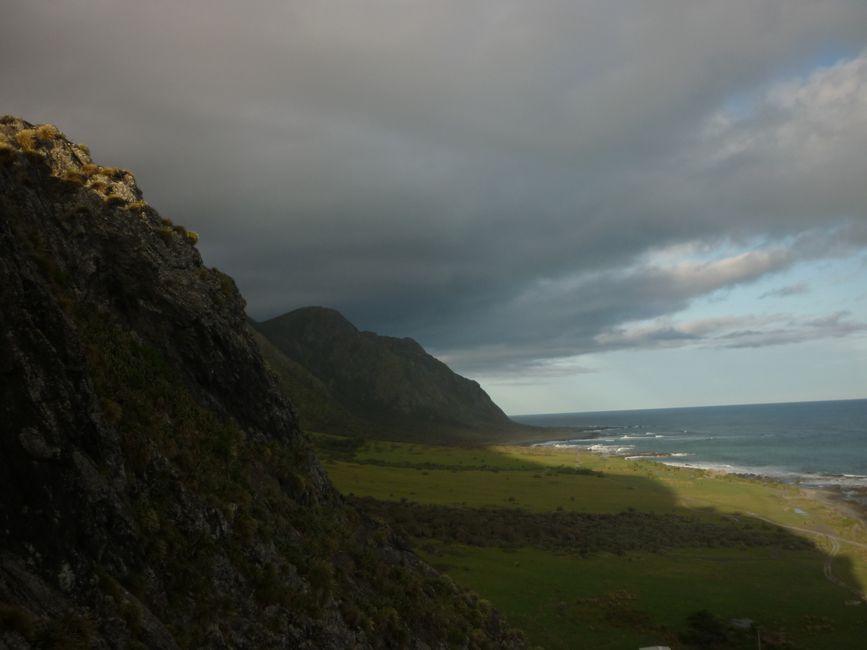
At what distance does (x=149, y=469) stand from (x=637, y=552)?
163 ft

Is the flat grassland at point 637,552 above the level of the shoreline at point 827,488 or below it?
above

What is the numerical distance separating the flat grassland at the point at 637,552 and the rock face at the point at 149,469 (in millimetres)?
12261

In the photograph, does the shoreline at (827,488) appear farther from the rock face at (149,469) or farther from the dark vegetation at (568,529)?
the rock face at (149,469)

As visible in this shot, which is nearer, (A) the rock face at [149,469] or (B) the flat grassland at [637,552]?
(A) the rock face at [149,469]

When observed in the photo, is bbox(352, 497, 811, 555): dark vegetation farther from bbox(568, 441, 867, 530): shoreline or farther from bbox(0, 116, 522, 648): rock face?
bbox(0, 116, 522, 648): rock face

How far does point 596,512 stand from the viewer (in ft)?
229

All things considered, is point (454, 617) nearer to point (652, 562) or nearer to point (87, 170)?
point (87, 170)

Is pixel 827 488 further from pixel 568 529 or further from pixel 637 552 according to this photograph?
pixel 568 529

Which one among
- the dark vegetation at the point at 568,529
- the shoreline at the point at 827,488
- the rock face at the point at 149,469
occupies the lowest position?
the shoreline at the point at 827,488

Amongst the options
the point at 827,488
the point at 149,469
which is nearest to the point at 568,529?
the point at 149,469

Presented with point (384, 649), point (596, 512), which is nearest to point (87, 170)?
point (384, 649)

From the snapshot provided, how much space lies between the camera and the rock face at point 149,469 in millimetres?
9773

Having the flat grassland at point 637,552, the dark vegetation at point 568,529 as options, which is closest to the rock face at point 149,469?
the flat grassland at point 637,552

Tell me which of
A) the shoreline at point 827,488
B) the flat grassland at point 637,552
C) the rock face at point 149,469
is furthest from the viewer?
the shoreline at point 827,488
